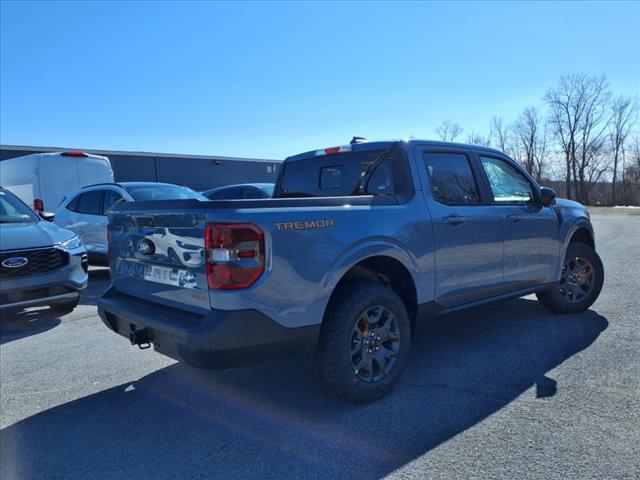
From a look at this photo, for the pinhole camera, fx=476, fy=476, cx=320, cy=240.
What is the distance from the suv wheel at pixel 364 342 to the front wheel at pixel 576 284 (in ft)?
9.11

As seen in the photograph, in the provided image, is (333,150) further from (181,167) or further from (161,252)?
(181,167)

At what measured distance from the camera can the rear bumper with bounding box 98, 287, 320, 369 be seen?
110 inches

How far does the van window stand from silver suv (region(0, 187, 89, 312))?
2504mm

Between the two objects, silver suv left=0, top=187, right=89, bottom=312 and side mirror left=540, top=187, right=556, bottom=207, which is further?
silver suv left=0, top=187, right=89, bottom=312

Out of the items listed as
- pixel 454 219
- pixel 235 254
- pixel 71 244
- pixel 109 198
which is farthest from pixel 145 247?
pixel 109 198

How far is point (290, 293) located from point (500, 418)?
163 cm

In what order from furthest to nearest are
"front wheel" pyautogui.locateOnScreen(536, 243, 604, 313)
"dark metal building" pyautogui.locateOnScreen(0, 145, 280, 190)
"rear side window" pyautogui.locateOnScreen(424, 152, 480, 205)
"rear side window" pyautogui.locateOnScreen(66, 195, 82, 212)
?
"dark metal building" pyautogui.locateOnScreen(0, 145, 280, 190) < "rear side window" pyautogui.locateOnScreen(66, 195, 82, 212) < "front wheel" pyautogui.locateOnScreen(536, 243, 604, 313) < "rear side window" pyautogui.locateOnScreen(424, 152, 480, 205)

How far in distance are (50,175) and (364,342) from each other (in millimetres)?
10686

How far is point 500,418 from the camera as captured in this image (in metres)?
3.15

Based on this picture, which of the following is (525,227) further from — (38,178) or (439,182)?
(38,178)

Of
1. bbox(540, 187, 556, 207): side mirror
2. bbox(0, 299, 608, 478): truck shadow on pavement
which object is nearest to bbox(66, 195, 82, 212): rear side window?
bbox(0, 299, 608, 478): truck shadow on pavement

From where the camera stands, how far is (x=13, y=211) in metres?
6.11

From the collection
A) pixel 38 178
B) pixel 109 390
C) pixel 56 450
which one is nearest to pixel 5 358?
pixel 109 390

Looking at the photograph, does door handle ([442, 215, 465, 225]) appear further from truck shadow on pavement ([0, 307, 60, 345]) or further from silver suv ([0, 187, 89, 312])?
truck shadow on pavement ([0, 307, 60, 345])
